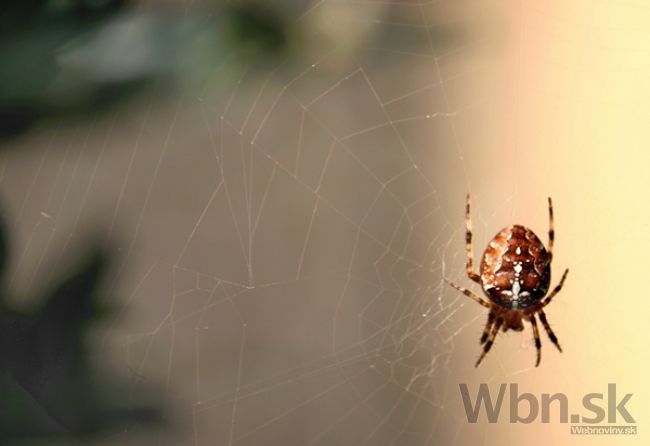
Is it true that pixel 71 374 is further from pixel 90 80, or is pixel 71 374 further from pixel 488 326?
pixel 488 326

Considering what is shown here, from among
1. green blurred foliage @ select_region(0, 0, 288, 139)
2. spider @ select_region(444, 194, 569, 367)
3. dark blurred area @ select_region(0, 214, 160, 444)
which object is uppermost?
green blurred foliage @ select_region(0, 0, 288, 139)

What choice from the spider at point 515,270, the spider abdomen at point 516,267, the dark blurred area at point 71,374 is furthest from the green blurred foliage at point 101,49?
the spider abdomen at point 516,267

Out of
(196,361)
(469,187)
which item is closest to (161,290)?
(196,361)

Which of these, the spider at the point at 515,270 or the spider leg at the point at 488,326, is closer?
the spider at the point at 515,270

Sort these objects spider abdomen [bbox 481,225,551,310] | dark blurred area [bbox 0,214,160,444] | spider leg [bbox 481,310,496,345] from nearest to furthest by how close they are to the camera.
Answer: dark blurred area [bbox 0,214,160,444] → spider abdomen [bbox 481,225,551,310] → spider leg [bbox 481,310,496,345]

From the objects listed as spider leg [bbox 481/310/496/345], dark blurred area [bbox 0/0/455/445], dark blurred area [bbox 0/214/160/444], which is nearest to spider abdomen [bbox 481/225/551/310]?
spider leg [bbox 481/310/496/345]

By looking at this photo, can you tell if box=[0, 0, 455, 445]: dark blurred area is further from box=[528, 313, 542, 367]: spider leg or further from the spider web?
box=[528, 313, 542, 367]: spider leg

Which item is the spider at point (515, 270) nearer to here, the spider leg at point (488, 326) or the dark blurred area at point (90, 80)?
the spider leg at point (488, 326)
